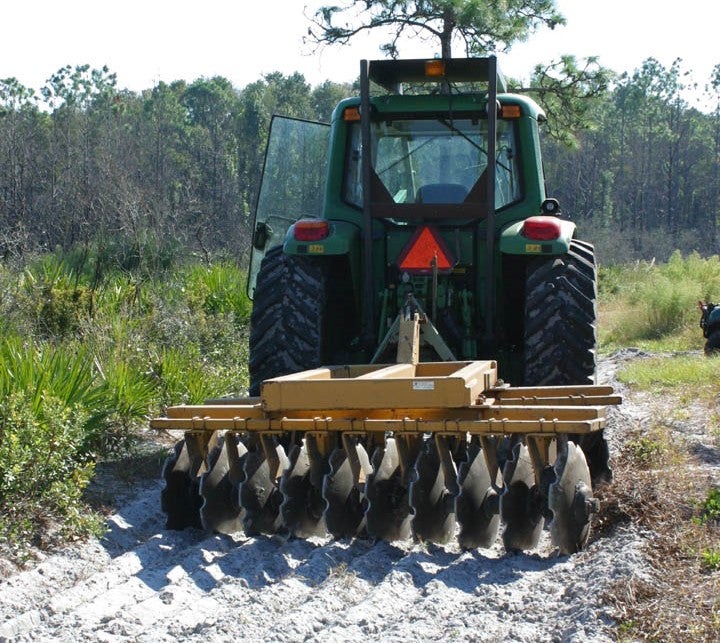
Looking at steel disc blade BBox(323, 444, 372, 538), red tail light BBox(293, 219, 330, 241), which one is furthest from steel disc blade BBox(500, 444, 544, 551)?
red tail light BBox(293, 219, 330, 241)

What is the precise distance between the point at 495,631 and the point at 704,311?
887cm

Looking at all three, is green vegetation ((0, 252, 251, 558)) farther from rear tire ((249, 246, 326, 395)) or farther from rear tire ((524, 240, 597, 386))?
rear tire ((524, 240, 597, 386))

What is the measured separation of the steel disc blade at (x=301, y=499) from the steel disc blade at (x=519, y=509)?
3.00ft

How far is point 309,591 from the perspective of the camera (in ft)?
14.0

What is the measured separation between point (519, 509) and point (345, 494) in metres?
0.82

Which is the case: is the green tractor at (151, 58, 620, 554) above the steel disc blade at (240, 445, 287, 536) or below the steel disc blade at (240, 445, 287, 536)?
above

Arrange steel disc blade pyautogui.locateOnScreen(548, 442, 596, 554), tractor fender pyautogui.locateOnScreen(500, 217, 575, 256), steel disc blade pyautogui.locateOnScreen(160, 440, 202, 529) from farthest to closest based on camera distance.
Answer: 1. tractor fender pyautogui.locateOnScreen(500, 217, 575, 256)
2. steel disc blade pyautogui.locateOnScreen(160, 440, 202, 529)
3. steel disc blade pyautogui.locateOnScreen(548, 442, 596, 554)

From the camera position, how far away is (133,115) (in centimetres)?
4159

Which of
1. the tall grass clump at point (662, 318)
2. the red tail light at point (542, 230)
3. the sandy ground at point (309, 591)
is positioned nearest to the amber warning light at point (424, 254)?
the red tail light at point (542, 230)

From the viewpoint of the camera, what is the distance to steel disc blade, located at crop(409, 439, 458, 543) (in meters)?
4.86

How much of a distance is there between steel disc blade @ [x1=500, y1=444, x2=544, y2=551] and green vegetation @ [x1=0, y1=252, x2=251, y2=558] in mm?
1951

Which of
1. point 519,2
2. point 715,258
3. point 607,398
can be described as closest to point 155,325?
point 607,398

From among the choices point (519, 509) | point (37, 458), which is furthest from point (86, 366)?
point (519, 509)

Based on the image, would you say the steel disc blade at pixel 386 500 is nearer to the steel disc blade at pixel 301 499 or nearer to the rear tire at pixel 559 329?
the steel disc blade at pixel 301 499
